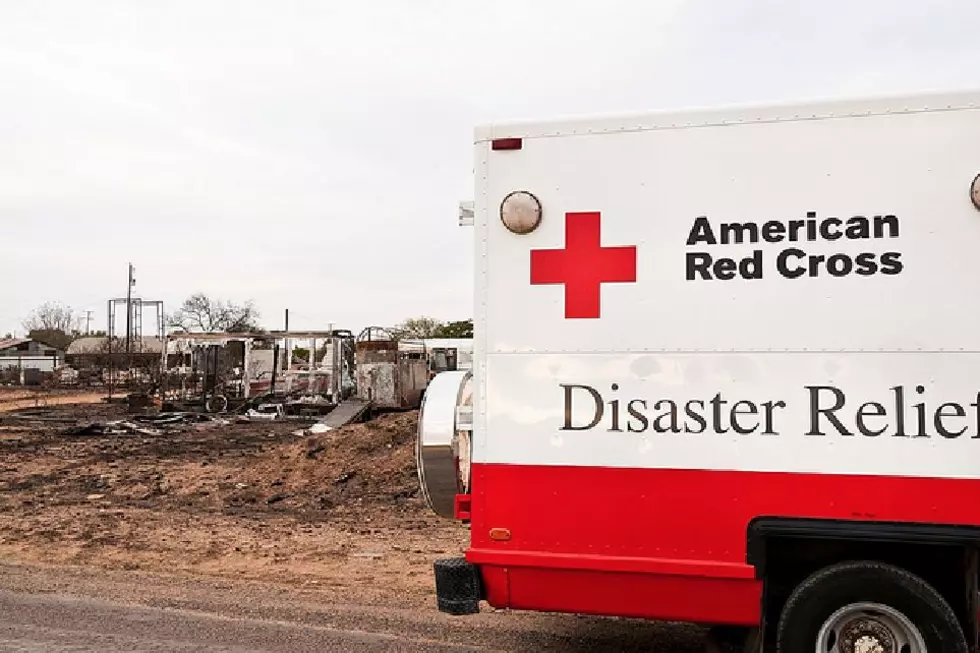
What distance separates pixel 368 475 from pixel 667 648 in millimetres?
8801

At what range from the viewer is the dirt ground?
8.38 meters

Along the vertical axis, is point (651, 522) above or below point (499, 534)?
above

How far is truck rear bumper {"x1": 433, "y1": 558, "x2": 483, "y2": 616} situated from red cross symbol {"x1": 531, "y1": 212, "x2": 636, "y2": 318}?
57.9 inches

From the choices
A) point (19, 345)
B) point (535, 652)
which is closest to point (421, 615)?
point (535, 652)

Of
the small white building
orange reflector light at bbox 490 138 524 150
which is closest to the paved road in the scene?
orange reflector light at bbox 490 138 524 150

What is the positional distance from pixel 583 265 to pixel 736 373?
36.7 inches

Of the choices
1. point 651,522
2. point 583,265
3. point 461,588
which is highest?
point 583,265

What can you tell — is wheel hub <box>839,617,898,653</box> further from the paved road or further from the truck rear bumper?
the truck rear bumper

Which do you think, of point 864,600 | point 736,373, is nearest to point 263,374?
point 736,373

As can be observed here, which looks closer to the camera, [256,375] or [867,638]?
[867,638]

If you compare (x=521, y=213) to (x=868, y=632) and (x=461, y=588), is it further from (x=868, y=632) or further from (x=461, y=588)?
(x=868, y=632)

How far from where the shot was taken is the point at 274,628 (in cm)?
609

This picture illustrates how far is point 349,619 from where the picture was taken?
629 centimetres

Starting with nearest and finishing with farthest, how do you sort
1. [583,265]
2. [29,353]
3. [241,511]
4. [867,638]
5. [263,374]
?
[867,638]
[583,265]
[241,511]
[263,374]
[29,353]
